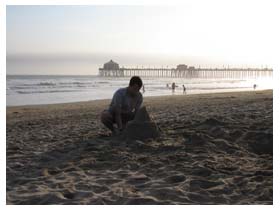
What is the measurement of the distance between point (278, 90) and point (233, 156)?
1.30m

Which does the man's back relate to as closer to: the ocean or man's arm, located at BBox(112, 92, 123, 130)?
man's arm, located at BBox(112, 92, 123, 130)

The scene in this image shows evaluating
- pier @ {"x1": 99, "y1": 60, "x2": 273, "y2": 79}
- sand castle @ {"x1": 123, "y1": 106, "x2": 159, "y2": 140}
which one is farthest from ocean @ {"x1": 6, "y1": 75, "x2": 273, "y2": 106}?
pier @ {"x1": 99, "y1": 60, "x2": 273, "y2": 79}

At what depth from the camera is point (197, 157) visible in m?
4.45

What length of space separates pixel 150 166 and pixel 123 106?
1.84 metres

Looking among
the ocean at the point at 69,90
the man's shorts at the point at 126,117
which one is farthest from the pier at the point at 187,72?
the man's shorts at the point at 126,117

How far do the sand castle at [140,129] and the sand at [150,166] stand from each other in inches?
3.6

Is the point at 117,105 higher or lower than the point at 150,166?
higher

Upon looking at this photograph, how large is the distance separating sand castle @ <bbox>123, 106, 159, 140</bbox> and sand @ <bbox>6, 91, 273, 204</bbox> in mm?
91

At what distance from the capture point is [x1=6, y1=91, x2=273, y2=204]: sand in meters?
3.27

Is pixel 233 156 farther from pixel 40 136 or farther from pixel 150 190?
pixel 40 136

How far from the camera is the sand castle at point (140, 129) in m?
5.50

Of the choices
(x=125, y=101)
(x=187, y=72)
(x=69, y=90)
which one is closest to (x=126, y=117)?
(x=125, y=101)

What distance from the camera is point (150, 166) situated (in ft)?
Answer: 13.7

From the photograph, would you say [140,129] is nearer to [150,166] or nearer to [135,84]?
[135,84]
